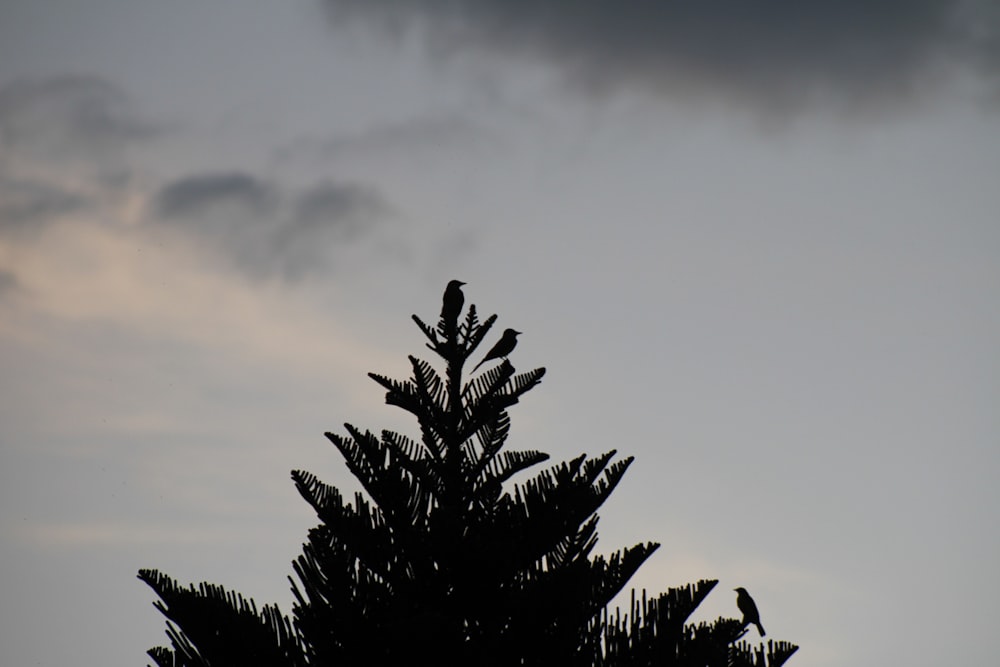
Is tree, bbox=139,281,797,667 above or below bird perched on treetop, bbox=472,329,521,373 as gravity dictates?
below

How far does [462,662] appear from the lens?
18.6 ft

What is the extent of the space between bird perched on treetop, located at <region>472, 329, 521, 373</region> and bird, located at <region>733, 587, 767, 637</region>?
203 cm

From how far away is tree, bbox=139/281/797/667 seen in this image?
579 centimetres

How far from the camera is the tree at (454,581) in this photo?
5.79 metres

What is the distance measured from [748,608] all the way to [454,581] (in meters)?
1.81

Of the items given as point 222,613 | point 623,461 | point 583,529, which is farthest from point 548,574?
point 222,613

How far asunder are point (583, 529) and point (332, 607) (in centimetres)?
154

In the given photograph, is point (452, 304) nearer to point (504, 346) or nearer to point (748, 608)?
point (504, 346)

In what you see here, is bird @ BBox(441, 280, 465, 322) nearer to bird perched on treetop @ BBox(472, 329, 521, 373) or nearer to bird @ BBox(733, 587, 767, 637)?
bird perched on treetop @ BBox(472, 329, 521, 373)

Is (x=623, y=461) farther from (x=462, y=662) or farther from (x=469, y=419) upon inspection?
(x=462, y=662)

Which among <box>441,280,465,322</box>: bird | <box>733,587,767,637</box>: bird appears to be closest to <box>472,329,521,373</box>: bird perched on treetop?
<box>441,280,465,322</box>: bird

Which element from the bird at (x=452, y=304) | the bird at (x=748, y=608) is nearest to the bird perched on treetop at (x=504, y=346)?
the bird at (x=452, y=304)

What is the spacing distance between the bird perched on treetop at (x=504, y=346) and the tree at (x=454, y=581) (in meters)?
0.32

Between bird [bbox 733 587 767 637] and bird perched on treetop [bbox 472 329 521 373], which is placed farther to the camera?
bird perched on treetop [bbox 472 329 521 373]
